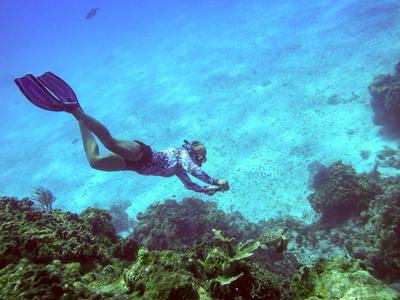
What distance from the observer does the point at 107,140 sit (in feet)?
22.3

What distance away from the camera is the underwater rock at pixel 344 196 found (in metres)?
9.80

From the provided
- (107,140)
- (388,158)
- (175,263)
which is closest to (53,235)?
(107,140)

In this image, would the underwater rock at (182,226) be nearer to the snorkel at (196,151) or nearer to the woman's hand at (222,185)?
the snorkel at (196,151)

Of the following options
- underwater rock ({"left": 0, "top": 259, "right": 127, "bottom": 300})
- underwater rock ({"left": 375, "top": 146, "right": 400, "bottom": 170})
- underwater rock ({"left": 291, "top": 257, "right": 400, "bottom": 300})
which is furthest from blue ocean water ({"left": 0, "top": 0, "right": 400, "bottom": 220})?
underwater rock ({"left": 0, "top": 259, "right": 127, "bottom": 300})

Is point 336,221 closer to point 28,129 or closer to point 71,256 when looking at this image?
point 71,256

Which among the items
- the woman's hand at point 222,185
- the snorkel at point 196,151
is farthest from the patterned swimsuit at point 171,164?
the woman's hand at point 222,185

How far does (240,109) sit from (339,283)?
19276 mm

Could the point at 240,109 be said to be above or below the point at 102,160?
above

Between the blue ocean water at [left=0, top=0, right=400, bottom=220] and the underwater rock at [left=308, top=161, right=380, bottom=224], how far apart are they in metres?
2.22

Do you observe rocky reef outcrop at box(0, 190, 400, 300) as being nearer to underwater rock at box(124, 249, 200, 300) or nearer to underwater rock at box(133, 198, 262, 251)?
underwater rock at box(124, 249, 200, 300)

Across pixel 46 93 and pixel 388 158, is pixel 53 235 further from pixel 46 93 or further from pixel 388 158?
pixel 388 158

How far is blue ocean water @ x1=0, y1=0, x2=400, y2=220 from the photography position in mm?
16719

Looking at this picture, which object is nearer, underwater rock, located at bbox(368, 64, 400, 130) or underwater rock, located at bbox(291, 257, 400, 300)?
underwater rock, located at bbox(291, 257, 400, 300)

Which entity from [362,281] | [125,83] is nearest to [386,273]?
[362,281]
